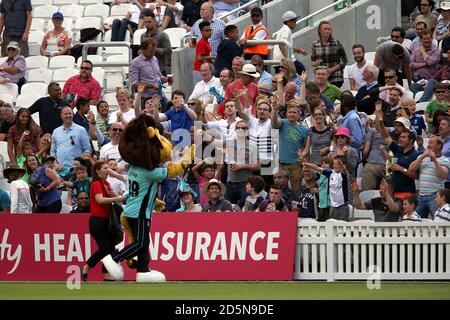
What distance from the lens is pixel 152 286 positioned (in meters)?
17.1

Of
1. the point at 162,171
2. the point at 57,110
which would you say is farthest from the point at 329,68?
the point at 162,171

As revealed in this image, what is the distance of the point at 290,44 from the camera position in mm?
24203

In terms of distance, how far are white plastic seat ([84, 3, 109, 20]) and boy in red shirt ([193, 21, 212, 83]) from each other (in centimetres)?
432

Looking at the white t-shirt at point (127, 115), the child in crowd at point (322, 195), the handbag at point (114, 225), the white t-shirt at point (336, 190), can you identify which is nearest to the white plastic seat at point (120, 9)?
the white t-shirt at point (127, 115)

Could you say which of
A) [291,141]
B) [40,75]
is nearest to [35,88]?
[40,75]

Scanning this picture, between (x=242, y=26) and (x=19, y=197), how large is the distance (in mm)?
6721

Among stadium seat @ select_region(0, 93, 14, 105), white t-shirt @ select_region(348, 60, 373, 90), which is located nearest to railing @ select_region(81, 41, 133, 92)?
stadium seat @ select_region(0, 93, 14, 105)

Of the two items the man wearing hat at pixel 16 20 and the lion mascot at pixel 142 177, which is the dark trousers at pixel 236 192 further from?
the man wearing hat at pixel 16 20

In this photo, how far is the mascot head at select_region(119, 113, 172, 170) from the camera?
16812 millimetres

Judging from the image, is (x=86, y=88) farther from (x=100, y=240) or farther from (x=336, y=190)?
(x=100, y=240)

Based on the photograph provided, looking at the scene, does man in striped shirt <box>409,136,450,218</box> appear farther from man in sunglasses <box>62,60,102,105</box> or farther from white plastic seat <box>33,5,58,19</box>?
white plastic seat <box>33,5,58,19</box>

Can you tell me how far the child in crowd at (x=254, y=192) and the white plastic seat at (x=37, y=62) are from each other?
7321 millimetres
